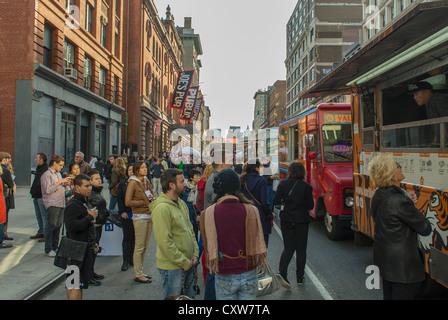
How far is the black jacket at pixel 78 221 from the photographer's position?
3.83 meters

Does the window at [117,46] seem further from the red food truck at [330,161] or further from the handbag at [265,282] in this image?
the handbag at [265,282]

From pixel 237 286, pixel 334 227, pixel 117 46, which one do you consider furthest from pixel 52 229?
pixel 117 46

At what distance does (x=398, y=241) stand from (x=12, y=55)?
17.4 m

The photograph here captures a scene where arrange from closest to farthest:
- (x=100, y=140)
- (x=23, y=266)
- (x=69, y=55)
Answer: (x=23, y=266) < (x=69, y=55) < (x=100, y=140)

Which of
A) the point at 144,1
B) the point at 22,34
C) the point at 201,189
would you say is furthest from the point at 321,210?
the point at 144,1

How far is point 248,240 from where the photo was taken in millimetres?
2809

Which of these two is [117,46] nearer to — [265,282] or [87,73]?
[87,73]

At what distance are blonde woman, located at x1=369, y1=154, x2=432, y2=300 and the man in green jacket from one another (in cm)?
179

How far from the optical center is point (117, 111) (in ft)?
92.3

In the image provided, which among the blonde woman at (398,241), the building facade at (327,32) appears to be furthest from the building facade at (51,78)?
the building facade at (327,32)

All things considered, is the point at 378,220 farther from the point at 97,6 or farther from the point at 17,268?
the point at 97,6

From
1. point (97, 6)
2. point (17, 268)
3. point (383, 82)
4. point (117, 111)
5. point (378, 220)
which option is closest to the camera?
point (378, 220)
